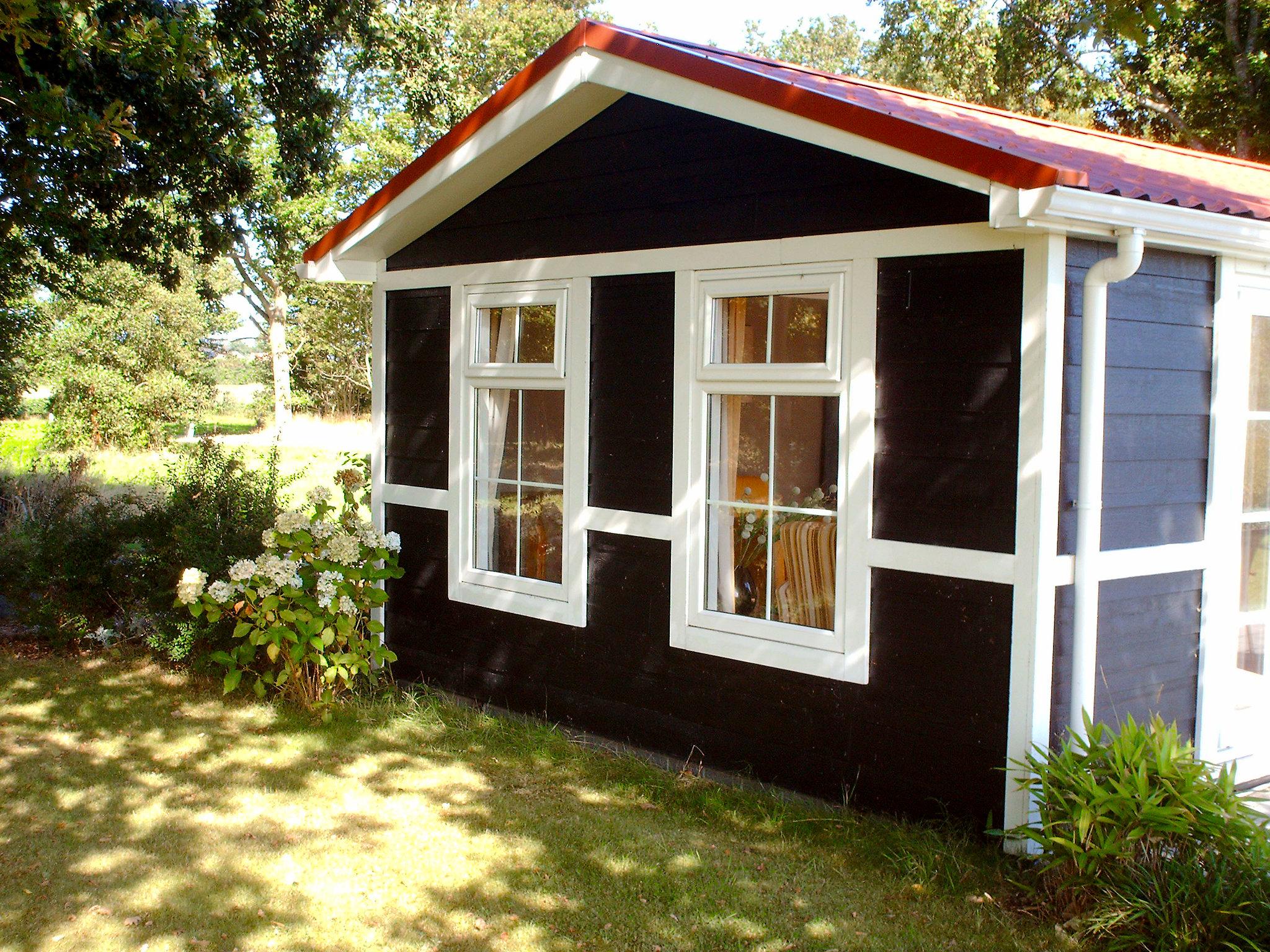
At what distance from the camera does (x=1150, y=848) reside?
354cm

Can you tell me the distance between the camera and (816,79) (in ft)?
17.3

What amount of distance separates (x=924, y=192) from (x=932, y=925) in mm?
2683

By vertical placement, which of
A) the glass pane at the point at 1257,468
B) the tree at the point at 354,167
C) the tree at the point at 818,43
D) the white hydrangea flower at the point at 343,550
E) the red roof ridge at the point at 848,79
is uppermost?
the tree at the point at 818,43

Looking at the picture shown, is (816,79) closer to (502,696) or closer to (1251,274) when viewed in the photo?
(1251,274)

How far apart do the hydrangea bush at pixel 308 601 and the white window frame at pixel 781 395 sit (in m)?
2.05

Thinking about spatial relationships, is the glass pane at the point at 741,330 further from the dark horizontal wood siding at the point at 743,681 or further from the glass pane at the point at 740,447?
the dark horizontal wood siding at the point at 743,681

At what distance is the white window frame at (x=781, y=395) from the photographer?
181 inches

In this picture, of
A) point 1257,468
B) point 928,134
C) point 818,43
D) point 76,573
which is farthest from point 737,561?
point 818,43

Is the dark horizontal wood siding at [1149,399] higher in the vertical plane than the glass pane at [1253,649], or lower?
higher

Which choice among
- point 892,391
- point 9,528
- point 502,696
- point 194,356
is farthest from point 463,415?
point 194,356

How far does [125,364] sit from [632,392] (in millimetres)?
24710

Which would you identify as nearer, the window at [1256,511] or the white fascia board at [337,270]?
the window at [1256,511]

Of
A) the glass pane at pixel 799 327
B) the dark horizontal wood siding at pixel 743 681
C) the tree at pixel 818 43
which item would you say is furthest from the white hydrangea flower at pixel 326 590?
the tree at pixel 818 43

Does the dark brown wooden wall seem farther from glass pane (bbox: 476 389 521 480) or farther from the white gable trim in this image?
glass pane (bbox: 476 389 521 480)
